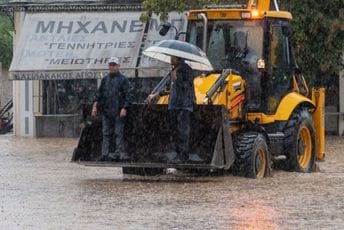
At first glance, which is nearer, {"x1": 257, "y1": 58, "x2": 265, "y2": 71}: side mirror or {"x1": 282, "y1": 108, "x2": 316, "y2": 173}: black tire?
{"x1": 257, "y1": 58, "x2": 265, "y2": 71}: side mirror

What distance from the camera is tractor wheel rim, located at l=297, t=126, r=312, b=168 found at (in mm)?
17562

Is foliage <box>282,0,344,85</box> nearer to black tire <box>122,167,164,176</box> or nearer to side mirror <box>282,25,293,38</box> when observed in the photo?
side mirror <box>282,25,293,38</box>

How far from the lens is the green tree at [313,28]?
25.6 metres

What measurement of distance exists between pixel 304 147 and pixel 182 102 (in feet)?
12.0

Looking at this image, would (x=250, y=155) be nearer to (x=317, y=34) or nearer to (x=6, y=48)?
(x=317, y=34)

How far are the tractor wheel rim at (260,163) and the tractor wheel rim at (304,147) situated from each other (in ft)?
5.44

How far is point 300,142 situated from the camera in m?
17.6

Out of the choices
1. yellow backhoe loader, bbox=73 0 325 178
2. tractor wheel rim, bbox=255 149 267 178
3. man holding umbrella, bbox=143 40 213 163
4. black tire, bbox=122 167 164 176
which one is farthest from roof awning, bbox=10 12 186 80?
man holding umbrella, bbox=143 40 213 163

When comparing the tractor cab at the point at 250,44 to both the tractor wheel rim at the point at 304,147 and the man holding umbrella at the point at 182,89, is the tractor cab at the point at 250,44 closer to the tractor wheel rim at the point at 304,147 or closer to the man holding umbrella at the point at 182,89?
the tractor wheel rim at the point at 304,147

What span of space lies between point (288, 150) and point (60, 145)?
10959 mm

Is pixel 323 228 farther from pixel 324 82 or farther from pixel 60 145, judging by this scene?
pixel 324 82

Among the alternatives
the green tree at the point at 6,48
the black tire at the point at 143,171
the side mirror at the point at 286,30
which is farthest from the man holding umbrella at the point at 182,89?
the green tree at the point at 6,48

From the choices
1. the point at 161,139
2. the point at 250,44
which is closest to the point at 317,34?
the point at 250,44

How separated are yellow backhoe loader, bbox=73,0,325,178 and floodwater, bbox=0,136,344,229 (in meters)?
0.38
